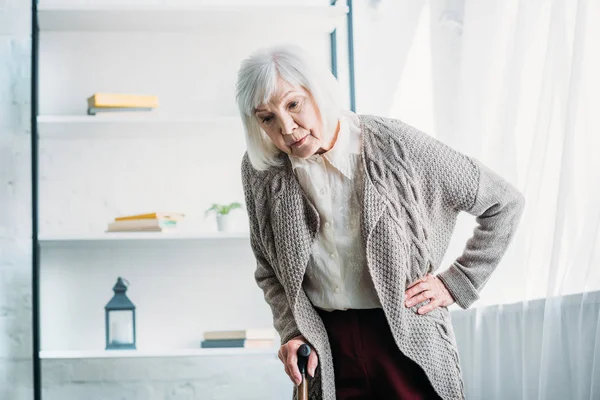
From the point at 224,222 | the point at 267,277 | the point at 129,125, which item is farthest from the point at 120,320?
the point at 267,277

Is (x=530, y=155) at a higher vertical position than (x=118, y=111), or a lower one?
lower

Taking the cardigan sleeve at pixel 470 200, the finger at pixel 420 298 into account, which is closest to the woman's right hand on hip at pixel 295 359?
the finger at pixel 420 298

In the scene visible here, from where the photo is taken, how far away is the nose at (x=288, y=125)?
1.75 metres

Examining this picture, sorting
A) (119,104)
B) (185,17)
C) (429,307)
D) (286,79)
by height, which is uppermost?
(185,17)

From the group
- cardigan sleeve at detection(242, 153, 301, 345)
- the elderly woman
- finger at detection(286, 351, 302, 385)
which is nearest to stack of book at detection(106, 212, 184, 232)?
cardigan sleeve at detection(242, 153, 301, 345)

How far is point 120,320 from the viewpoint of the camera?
3096mm

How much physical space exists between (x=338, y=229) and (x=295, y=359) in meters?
0.28

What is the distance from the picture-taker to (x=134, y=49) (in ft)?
10.9

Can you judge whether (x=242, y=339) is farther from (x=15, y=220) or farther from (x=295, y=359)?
(x=295, y=359)

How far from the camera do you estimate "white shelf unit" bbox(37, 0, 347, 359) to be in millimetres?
3262

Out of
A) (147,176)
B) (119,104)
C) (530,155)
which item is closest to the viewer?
(530,155)

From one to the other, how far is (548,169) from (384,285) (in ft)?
2.07

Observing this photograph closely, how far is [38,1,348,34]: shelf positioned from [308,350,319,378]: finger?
163 centimetres

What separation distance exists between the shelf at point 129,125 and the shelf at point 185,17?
14.4 inches
